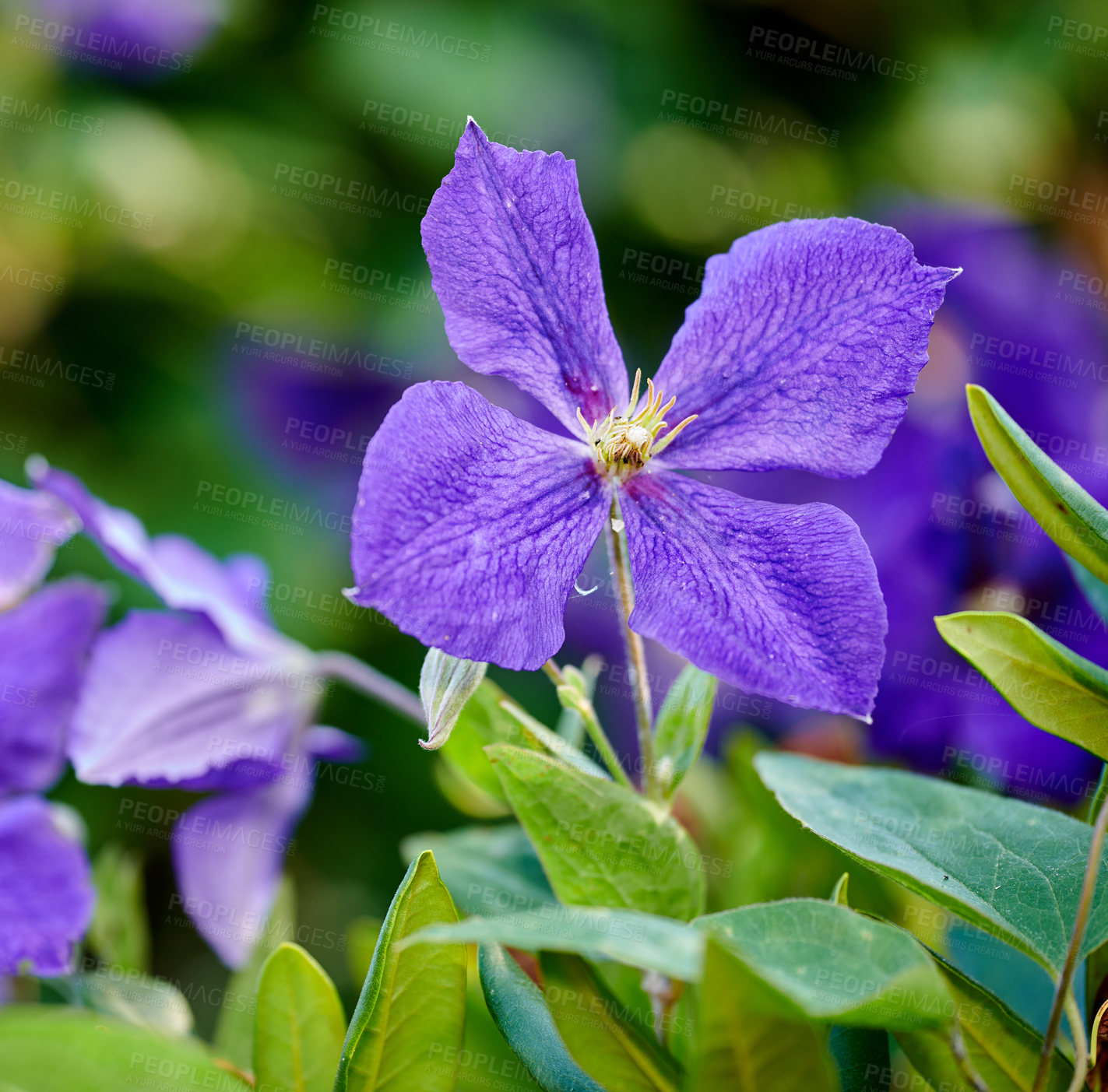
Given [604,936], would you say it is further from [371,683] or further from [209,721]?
[209,721]

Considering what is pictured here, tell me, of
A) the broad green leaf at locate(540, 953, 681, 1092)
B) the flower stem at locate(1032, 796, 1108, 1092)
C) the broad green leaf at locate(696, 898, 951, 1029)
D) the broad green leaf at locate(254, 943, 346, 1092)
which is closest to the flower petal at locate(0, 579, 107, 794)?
the broad green leaf at locate(254, 943, 346, 1092)

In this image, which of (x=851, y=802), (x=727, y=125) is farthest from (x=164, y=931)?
(x=727, y=125)

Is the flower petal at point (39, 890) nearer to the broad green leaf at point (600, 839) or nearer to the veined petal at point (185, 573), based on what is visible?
the veined petal at point (185, 573)

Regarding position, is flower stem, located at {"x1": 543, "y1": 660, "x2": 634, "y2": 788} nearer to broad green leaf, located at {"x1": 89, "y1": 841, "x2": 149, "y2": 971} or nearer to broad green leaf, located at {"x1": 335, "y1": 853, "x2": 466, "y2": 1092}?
broad green leaf, located at {"x1": 335, "y1": 853, "x2": 466, "y2": 1092}

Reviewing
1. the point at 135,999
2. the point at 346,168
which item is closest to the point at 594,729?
the point at 135,999

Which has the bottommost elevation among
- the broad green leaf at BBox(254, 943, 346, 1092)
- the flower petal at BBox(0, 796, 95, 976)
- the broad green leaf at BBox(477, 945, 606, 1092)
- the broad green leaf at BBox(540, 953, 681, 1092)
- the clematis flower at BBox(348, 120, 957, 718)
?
the flower petal at BBox(0, 796, 95, 976)

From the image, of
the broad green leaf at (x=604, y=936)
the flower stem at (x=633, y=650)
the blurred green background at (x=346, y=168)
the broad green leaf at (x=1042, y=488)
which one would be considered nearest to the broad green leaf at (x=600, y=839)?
the flower stem at (x=633, y=650)
